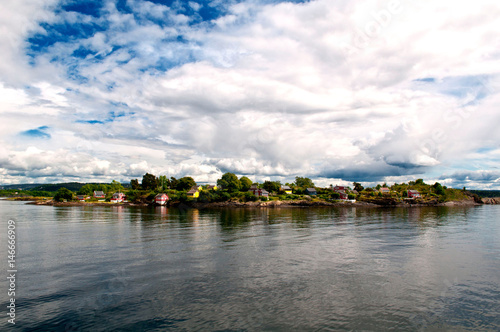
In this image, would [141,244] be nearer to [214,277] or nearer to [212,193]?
[214,277]

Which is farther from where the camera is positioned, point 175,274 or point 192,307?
point 175,274

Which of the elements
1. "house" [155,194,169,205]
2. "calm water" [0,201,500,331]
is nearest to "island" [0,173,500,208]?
"house" [155,194,169,205]

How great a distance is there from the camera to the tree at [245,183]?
17040cm

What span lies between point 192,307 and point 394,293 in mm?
14429

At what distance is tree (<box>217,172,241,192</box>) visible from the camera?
521 feet

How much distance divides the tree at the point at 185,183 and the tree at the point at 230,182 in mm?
A: 24354

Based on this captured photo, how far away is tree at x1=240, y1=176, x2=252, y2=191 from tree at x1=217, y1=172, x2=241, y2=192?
6.45 m

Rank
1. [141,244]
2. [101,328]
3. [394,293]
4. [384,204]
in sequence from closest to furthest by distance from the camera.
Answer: [101,328], [394,293], [141,244], [384,204]

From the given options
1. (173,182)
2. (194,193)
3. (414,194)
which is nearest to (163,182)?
(173,182)

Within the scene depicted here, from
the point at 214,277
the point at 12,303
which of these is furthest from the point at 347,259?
the point at 12,303

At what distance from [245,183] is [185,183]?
40.5 m

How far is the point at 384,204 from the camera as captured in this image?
142m

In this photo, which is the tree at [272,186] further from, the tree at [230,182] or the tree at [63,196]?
the tree at [63,196]

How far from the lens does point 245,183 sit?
A: 173m
